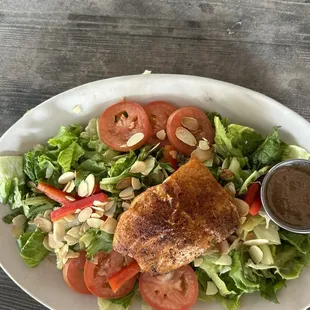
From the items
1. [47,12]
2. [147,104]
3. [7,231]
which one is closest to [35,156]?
[7,231]

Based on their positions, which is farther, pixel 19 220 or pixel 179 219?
pixel 19 220

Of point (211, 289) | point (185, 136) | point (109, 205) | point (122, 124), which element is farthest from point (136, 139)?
point (211, 289)

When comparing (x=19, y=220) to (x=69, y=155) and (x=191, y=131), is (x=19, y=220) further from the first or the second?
(x=191, y=131)

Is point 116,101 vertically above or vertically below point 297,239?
above

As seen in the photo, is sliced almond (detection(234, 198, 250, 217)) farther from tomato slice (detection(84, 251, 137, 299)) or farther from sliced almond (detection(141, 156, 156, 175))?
tomato slice (detection(84, 251, 137, 299))

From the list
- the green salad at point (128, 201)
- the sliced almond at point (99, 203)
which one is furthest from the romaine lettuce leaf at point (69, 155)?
the sliced almond at point (99, 203)

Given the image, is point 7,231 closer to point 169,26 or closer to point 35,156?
point 35,156

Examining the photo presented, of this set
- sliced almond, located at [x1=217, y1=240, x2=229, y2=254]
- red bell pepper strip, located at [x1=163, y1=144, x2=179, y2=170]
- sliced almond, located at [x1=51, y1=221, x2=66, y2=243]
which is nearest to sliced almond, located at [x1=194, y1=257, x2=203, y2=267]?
sliced almond, located at [x1=217, y1=240, x2=229, y2=254]
